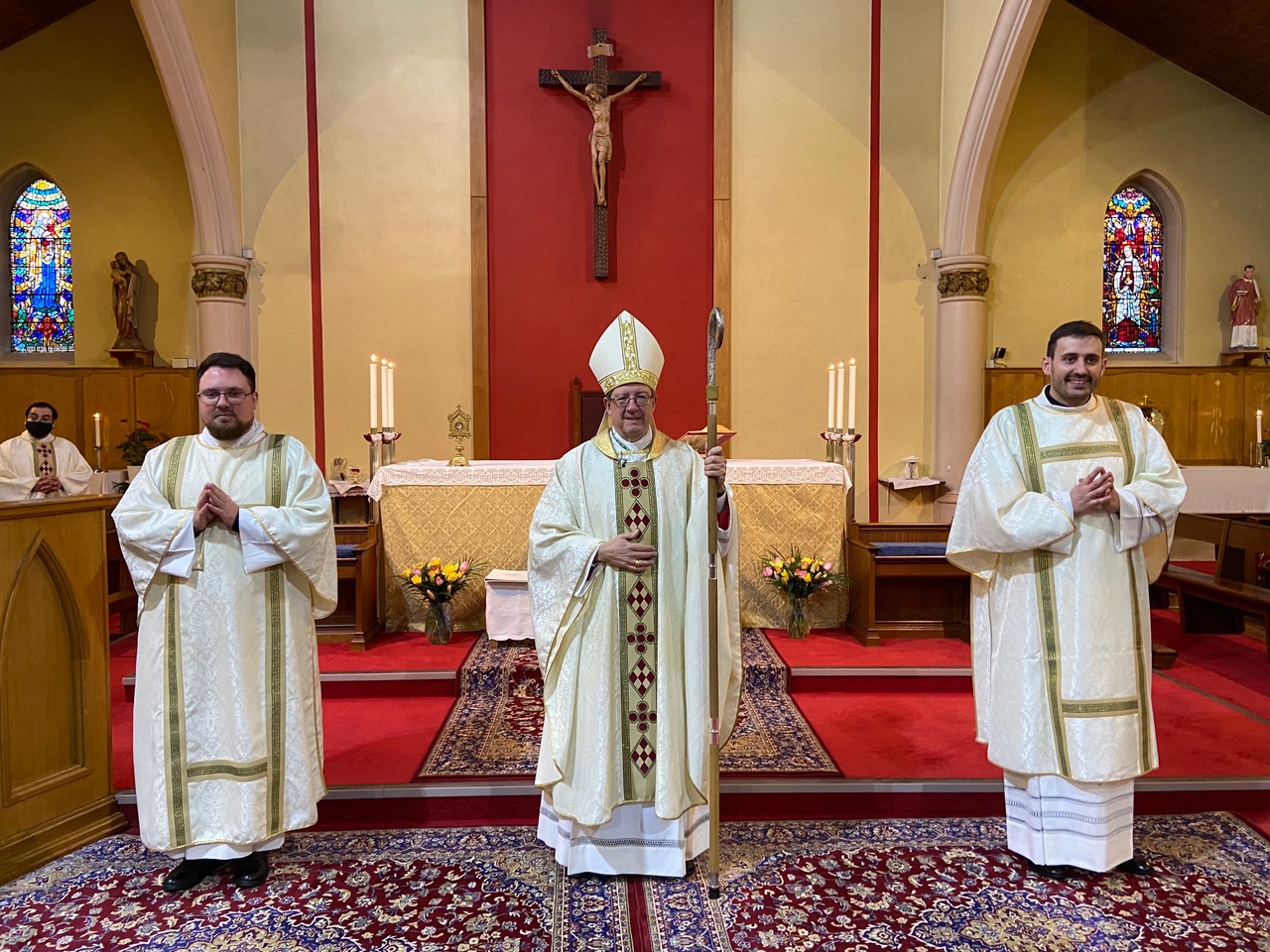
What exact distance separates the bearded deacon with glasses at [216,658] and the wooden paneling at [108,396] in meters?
6.53

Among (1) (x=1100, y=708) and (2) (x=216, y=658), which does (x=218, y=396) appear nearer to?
(2) (x=216, y=658)

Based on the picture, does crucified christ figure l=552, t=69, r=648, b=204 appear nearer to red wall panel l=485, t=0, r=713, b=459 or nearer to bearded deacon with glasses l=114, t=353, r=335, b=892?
red wall panel l=485, t=0, r=713, b=459

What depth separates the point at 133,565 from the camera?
9.48 ft

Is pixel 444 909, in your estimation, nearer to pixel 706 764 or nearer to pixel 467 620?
pixel 706 764

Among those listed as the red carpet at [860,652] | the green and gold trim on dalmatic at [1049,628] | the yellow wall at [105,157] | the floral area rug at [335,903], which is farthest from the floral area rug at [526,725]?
the yellow wall at [105,157]

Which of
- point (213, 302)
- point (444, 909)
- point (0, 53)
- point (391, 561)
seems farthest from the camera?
point (0, 53)

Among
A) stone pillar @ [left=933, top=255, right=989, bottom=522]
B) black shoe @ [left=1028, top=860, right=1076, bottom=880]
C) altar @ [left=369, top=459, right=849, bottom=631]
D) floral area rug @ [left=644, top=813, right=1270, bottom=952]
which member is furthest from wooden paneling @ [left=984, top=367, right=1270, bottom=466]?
black shoe @ [left=1028, top=860, right=1076, bottom=880]

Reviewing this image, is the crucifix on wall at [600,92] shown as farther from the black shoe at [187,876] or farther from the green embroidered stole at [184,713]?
the black shoe at [187,876]

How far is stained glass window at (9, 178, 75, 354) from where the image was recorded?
9.20 meters

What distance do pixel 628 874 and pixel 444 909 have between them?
609 mm

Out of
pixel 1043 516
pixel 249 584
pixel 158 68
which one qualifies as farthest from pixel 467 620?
pixel 158 68

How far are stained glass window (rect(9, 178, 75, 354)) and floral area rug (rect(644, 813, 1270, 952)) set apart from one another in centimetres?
921

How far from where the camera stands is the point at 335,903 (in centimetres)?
286

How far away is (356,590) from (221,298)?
158 inches
